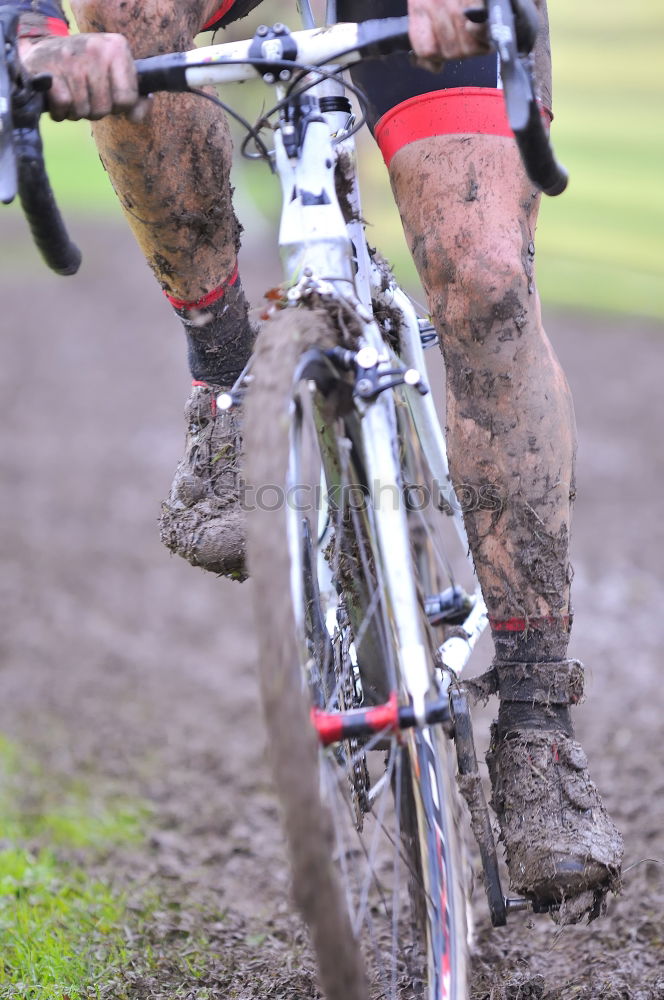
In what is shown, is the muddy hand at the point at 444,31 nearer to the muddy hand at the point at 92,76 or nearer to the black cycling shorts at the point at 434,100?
the black cycling shorts at the point at 434,100

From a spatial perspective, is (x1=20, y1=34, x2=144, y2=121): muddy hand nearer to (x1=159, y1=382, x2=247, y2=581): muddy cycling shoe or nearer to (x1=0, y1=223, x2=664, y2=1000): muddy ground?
(x1=159, y1=382, x2=247, y2=581): muddy cycling shoe

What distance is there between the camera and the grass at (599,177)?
41.6 feet

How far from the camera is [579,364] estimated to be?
941 cm

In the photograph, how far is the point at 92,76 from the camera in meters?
1.77

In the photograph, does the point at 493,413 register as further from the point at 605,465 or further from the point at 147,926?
the point at 605,465

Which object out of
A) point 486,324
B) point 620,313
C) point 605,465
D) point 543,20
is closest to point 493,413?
point 486,324

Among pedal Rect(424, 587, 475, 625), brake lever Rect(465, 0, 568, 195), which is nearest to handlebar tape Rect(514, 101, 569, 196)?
brake lever Rect(465, 0, 568, 195)

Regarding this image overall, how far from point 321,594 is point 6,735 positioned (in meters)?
2.44

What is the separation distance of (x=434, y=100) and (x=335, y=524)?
75cm

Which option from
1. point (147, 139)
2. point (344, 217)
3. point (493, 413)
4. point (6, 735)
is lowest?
point (6, 735)

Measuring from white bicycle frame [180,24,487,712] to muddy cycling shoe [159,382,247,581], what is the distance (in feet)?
1.51

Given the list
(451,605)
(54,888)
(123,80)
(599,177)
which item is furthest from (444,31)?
(599,177)

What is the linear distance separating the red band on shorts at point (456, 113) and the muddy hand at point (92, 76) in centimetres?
51

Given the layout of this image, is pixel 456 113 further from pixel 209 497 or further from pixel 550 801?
pixel 550 801
